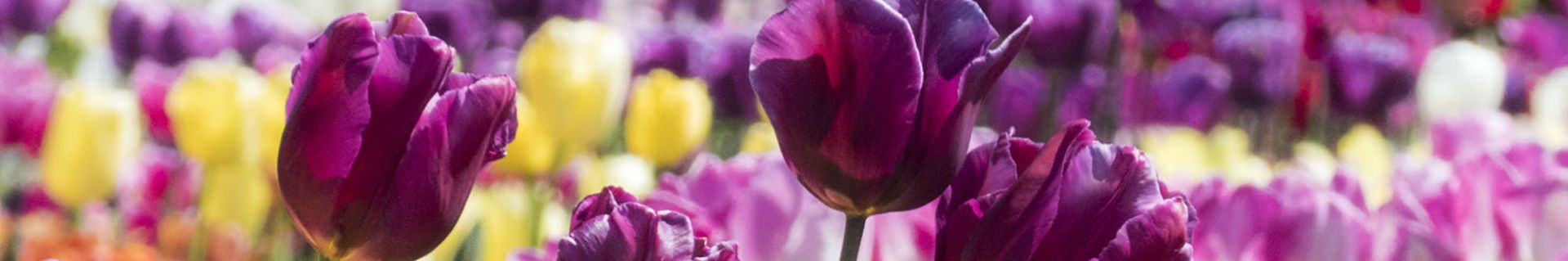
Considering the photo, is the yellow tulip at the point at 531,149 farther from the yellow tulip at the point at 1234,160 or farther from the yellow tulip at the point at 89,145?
the yellow tulip at the point at 1234,160

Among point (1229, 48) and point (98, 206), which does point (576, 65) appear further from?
point (1229, 48)

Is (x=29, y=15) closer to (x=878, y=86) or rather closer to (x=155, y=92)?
(x=155, y=92)

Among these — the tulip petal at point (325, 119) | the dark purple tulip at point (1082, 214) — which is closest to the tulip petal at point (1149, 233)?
the dark purple tulip at point (1082, 214)

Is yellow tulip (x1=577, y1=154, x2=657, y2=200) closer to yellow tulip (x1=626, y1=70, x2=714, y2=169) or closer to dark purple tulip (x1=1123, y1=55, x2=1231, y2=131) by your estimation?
yellow tulip (x1=626, y1=70, x2=714, y2=169)

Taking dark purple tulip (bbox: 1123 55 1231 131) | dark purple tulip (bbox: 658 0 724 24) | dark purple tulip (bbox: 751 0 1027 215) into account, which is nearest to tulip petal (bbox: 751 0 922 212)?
dark purple tulip (bbox: 751 0 1027 215)

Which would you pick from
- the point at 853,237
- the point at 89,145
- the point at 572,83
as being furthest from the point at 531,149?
the point at 853,237

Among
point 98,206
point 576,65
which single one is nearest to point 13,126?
point 98,206
